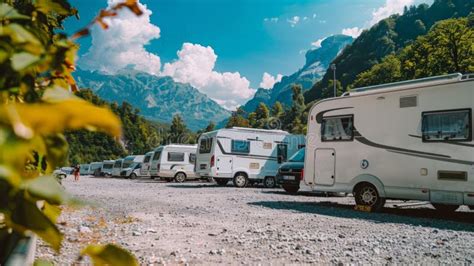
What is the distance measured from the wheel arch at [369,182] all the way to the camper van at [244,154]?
9.24 metres

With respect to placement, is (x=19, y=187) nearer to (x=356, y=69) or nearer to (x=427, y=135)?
(x=427, y=135)

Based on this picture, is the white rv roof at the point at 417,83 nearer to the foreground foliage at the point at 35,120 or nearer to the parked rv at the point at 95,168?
the foreground foliage at the point at 35,120

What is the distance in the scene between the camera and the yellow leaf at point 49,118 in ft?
1.42

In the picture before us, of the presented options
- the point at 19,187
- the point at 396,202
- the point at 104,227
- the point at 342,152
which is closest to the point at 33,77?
the point at 19,187

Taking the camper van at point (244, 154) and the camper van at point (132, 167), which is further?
the camper van at point (132, 167)

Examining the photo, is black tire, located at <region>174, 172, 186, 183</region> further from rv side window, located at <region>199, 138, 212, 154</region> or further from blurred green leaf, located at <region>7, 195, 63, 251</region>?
blurred green leaf, located at <region>7, 195, 63, 251</region>

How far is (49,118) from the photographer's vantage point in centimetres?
43

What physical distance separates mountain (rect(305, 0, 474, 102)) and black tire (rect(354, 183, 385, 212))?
101656 mm

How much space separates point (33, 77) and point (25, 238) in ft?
0.88

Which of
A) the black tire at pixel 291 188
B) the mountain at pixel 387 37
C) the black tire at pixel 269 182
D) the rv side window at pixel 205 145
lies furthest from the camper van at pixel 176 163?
the mountain at pixel 387 37

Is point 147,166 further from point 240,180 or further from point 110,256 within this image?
point 110,256

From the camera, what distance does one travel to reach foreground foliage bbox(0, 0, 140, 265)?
0.44m

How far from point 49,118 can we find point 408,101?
9.60m

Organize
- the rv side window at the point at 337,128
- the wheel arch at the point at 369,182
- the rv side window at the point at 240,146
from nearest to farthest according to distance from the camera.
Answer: the wheel arch at the point at 369,182
the rv side window at the point at 337,128
the rv side window at the point at 240,146
